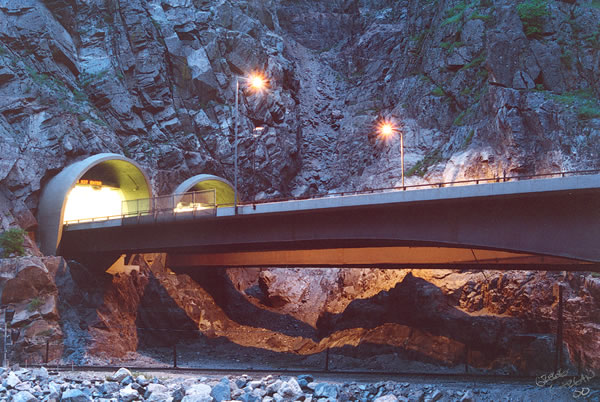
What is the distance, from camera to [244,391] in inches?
610

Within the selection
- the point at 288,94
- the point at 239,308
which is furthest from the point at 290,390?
the point at 288,94

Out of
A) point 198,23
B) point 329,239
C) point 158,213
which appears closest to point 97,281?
point 158,213

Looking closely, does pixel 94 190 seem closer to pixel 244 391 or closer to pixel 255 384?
pixel 255 384

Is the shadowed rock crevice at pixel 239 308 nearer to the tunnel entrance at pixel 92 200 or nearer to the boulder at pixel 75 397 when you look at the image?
the tunnel entrance at pixel 92 200

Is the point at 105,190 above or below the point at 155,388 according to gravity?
above

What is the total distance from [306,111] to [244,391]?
53.7 meters

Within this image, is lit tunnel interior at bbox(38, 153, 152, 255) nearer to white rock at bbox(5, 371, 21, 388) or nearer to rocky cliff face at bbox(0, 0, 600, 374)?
rocky cliff face at bbox(0, 0, 600, 374)

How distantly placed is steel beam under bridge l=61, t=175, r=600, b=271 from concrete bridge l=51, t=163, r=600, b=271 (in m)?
0.04

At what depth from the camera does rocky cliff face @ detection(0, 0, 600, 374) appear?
1286 inches

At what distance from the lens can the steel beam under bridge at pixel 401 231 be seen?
758 inches

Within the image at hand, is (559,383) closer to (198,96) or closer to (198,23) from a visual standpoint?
(198,96)

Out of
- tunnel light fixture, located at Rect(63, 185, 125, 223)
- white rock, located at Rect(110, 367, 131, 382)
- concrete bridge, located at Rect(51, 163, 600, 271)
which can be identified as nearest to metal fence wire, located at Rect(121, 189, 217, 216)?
concrete bridge, located at Rect(51, 163, 600, 271)

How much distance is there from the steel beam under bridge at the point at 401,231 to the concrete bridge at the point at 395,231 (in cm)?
4

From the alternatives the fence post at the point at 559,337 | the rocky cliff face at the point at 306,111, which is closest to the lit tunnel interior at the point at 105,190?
the rocky cliff face at the point at 306,111
